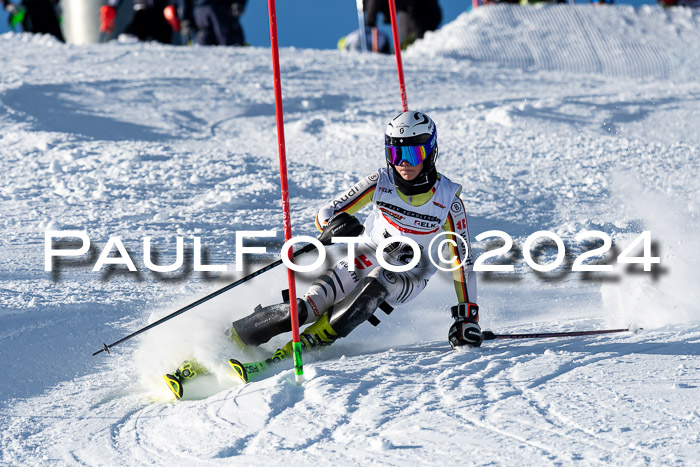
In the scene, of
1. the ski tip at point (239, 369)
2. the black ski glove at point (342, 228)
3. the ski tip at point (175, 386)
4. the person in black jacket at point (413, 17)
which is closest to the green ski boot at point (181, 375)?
the ski tip at point (175, 386)

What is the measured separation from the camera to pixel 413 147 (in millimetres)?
4609

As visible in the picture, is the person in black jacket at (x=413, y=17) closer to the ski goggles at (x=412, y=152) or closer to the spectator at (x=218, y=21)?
the spectator at (x=218, y=21)

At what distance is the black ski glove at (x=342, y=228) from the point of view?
14.4 feet

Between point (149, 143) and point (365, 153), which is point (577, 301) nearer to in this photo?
point (365, 153)

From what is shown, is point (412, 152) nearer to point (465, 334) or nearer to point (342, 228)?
point (342, 228)

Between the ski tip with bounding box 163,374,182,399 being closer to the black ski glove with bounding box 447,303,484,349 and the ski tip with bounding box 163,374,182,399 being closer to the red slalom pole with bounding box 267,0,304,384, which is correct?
the red slalom pole with bounding box 267,0,304,384

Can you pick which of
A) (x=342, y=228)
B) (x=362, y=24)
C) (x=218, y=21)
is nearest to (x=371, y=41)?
(x=362, y=24)

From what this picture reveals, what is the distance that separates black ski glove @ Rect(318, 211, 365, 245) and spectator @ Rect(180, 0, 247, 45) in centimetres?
963

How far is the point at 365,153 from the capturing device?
930cm

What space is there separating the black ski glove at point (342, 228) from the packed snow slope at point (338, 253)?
625 mm

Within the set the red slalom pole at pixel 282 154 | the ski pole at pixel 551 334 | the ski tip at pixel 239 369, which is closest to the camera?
the red slalom pole at pixel 282 154

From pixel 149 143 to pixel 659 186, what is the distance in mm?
5220

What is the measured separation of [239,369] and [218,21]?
10.7 m

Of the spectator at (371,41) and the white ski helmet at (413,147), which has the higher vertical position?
the spectator at (371,41)
